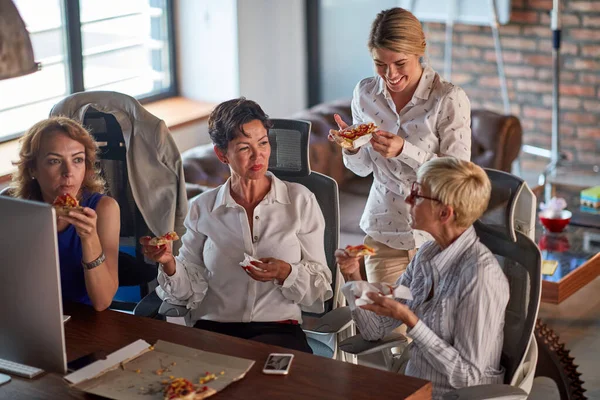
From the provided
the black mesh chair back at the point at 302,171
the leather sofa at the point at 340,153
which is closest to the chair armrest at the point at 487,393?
the black mesh chair back at the point at 302,171

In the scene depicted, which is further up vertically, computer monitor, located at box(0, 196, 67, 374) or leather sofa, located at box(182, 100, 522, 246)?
computer monitor, located at box(0, 196, 67, 374)

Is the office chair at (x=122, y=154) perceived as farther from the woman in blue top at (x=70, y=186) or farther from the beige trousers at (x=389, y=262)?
the beige trousers at (x=389, y=262)

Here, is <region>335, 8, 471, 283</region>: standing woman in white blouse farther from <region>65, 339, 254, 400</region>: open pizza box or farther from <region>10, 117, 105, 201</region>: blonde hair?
<region>65, 339, 254, 400</region>: open pizza box

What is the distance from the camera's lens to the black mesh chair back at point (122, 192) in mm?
3365

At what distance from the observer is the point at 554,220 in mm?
4707

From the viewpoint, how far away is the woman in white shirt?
2.95 meters

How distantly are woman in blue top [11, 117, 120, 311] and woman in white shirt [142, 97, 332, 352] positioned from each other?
8.0 inches

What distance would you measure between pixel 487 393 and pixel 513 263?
0.40 m

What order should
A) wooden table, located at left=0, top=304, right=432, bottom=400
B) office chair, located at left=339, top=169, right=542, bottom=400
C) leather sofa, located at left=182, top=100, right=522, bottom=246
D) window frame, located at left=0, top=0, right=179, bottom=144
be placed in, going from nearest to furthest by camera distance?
wooden table, located at left=0, top=304, right=432, bottom=400, office chair, located at left=339, top=169, right=542, bottom=400, window frame, located at left=0, top=0, right=179, bottom=144, leather sofa, located at left=182, top=100, right=522, bottom=246

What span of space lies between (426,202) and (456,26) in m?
4.40

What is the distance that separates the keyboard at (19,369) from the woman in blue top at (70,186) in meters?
0.38

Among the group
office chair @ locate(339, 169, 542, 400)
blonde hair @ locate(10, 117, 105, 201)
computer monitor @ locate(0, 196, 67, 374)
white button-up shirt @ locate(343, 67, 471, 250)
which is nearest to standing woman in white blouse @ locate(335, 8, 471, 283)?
white button-up shirt @ locate(343, 67, 471, 250)

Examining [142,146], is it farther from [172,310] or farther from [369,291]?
[369,291]

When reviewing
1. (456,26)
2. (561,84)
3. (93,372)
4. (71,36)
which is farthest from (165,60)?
(93,372)
